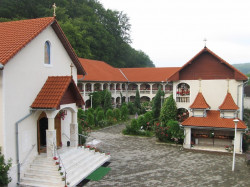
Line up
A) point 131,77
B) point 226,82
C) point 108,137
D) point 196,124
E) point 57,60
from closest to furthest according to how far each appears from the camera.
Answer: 1. point 57,60
2. point 196,124
3. point 226,82
4. point 108,137
5. point 131,77

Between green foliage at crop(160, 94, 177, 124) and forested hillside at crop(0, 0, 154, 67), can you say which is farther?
forested hillside at crop(0, 0, 154, 67)

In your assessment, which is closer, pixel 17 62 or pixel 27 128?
pixel 17 62

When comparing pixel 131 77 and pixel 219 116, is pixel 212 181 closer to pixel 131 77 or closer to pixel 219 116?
pixel 219 116

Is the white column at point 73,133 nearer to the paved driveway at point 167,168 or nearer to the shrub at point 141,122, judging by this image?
the paved driveway at point 167,168

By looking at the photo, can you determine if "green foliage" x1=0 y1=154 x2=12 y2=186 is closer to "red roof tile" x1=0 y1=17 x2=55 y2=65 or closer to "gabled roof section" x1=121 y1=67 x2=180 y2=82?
"red roof tile" x1=0 y1=17 x2=55 y2=65

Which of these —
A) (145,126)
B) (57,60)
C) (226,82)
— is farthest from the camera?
(145,126)

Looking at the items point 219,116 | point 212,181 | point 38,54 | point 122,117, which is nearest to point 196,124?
point 219,116

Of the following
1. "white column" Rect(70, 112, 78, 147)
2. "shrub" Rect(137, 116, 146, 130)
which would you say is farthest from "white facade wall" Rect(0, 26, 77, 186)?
"shrub" Rect(137, 116, 146, 130)

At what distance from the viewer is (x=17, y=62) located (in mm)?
9328

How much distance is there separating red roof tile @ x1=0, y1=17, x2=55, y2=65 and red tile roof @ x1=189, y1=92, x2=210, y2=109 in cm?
1118

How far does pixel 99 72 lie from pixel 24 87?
2613 centimetres

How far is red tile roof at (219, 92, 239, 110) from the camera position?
15664 millimetres

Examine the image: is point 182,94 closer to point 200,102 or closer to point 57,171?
point 200,102

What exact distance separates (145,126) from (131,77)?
21.1m
